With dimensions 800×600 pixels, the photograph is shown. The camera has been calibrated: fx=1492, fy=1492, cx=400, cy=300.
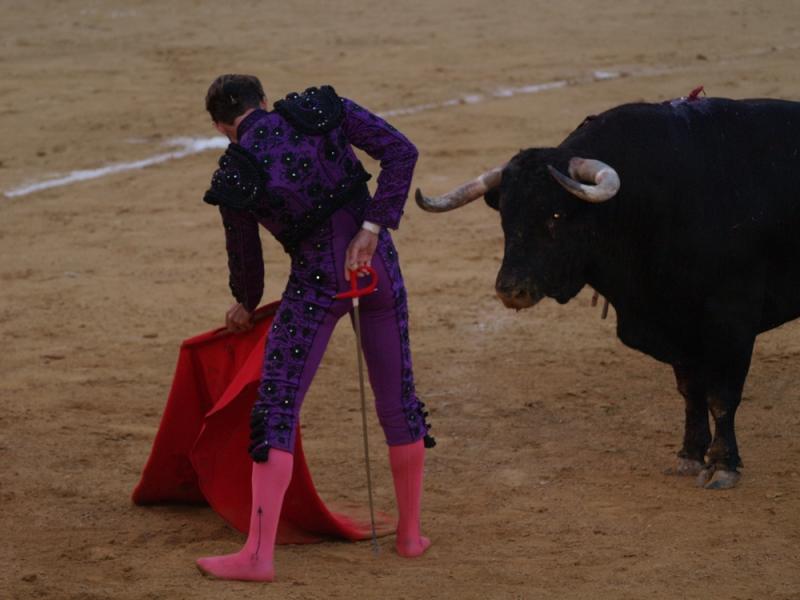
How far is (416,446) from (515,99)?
815 centimetres

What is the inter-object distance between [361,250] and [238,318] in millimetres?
611

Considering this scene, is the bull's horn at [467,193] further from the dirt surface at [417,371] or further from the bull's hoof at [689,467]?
the bull's hoof at [689,467]

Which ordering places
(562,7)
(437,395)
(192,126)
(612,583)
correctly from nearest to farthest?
1. (612,583)
2. (437,395)
3. (192,126)
4. (562,7)

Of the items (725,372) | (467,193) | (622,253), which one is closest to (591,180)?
(622,253)

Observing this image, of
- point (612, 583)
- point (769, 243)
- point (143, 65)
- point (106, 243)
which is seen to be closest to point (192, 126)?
point (143, 65)

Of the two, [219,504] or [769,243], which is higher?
[769,243]

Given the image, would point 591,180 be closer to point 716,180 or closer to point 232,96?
point 716,180

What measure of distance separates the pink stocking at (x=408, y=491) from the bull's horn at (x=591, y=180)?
3.21 feet

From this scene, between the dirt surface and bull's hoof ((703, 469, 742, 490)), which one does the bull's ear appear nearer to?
the dirt surface

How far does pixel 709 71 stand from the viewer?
13016mm

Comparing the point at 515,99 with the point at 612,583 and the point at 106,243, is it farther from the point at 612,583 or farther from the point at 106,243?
the point at 612,583

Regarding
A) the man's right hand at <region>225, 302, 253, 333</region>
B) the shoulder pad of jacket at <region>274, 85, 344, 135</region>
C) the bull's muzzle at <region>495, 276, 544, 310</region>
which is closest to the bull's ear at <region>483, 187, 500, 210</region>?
the bull's muzzle at <region>495, 276, 544, 310</region>

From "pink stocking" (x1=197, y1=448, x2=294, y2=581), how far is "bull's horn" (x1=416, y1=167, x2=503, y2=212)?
126cm

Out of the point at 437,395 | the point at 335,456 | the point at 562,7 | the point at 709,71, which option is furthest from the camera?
the point at 562,7
